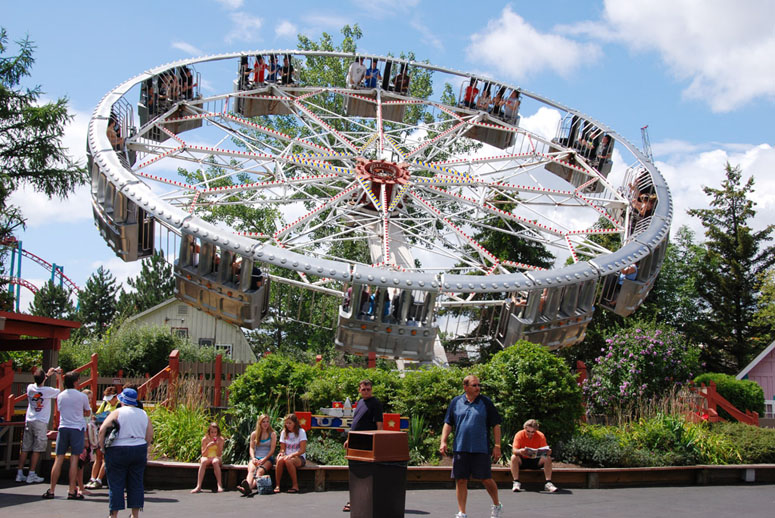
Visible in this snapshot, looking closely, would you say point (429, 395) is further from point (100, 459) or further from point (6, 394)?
point (6, 394)

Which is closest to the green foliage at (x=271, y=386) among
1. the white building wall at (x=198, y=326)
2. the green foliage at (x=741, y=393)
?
the green foliage at (x=741, y=393)

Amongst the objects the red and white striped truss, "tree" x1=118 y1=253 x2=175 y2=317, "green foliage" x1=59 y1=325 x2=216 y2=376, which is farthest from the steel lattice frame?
"tree" x1=118 y1=253 x2=175 y2=317

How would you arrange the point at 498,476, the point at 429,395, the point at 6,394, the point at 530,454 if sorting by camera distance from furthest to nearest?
the point at 429,395 → the point at 6,394 → the point at 498,476 → the point at 530,454

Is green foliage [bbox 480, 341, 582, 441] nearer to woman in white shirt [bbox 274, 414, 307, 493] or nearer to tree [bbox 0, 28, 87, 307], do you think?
woman in white shirt [bbox 274, 414, 307, 493]

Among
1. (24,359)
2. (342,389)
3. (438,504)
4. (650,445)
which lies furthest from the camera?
(24,359)

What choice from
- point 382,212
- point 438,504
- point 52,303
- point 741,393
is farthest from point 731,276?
point 52,303

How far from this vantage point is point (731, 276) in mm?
38000

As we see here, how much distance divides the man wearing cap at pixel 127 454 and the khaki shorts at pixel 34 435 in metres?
3.72

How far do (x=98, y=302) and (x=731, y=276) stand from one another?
43.2m

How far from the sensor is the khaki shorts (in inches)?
411

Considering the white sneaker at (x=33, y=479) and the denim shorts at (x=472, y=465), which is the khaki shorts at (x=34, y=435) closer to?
the white sneaker at (x=33, y=479)

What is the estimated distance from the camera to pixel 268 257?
47.2 ft

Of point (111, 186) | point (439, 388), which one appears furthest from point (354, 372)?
point (111, 186)

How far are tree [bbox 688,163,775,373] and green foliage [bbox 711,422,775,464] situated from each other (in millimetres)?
25259
